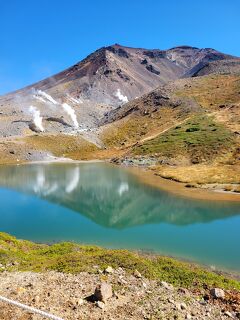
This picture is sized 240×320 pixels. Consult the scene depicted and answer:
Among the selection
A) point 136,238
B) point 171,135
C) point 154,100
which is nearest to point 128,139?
point 171,135

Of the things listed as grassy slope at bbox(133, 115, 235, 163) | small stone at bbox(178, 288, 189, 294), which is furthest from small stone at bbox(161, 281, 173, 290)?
grassy slope at bbox(133, 115, 235, 163)

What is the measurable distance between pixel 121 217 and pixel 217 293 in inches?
1150

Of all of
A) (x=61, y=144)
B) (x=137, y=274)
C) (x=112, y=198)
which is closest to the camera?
(x=137, y=274)

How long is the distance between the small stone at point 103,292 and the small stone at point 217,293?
477 centimetres

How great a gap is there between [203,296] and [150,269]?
3377mm

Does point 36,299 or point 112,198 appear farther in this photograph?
point 112,198

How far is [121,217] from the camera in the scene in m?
45.8

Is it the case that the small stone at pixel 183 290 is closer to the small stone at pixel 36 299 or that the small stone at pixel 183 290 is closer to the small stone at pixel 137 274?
the small stone at pixel 137 274

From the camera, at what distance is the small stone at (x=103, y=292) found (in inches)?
615

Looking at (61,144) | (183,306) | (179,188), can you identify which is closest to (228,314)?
(183,306)

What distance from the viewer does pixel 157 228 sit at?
4081 centimetres

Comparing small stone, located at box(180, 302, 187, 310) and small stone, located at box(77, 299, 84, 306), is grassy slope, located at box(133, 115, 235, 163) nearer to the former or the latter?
small stone, located at box(180, 302, 187, 310)

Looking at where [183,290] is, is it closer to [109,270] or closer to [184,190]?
[109,270]

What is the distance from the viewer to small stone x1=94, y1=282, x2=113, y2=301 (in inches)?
615
